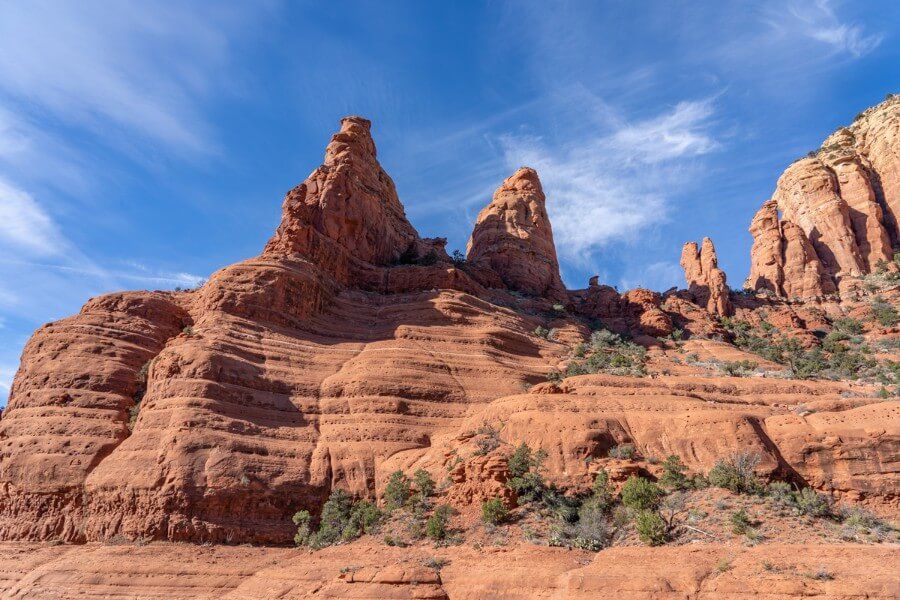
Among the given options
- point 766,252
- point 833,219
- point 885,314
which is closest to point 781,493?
point 885,314

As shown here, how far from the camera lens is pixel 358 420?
111 feet

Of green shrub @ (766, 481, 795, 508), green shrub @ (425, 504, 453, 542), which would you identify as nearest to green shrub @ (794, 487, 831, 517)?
green shrub @ (766, 481, 795, 508)

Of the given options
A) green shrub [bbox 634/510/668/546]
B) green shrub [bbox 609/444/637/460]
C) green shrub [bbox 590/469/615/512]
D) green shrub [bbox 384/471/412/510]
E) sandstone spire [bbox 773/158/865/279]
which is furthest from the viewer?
sandstone spire [bbox 773/158/865/279]

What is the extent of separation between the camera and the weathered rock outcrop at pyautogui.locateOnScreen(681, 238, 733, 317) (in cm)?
6284

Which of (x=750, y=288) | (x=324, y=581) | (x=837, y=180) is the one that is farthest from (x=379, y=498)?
(x=837, y=180)

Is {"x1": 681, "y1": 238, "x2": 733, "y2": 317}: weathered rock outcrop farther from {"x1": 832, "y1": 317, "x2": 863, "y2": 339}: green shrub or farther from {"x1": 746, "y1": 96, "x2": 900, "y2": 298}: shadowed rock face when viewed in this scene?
{"x1": 832, "y1": 317, "x2": 863, "y2": 339}: green shrub

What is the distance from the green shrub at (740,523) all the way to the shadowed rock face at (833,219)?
175 feet

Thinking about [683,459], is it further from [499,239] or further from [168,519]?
[499,239]

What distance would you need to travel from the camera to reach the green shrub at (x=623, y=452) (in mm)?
27328

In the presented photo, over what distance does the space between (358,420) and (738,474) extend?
19.7 meters

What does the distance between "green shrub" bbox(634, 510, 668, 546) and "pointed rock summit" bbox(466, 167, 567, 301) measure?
42.9 metres

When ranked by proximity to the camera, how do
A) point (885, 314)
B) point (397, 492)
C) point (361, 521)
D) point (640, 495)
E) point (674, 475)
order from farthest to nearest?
point (885, 314), point (361, 521), point (397, 492), point (674, 475), point (640, 495)

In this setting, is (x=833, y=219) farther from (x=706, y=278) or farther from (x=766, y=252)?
(x=706, y=278)

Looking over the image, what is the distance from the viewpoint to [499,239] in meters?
68.1
